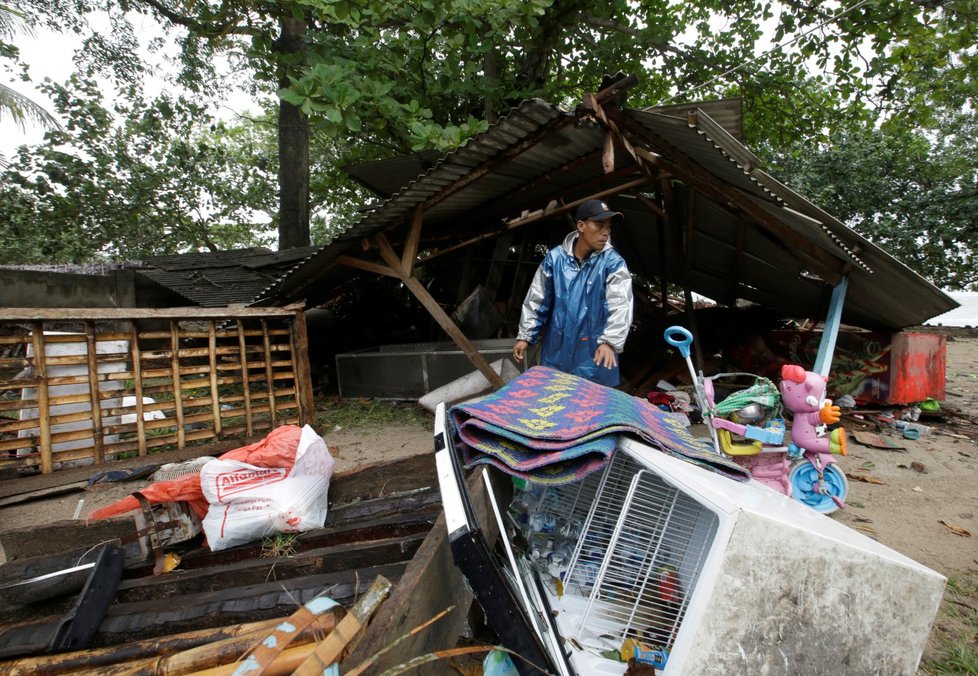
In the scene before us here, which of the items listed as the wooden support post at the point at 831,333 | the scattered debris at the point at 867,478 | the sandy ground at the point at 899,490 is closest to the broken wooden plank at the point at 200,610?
the sandy ground at the point at 899,490

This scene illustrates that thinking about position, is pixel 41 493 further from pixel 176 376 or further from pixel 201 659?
pixel 201 659

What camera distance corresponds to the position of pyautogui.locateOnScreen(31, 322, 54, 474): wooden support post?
3.75m

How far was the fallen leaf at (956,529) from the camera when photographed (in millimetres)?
2984

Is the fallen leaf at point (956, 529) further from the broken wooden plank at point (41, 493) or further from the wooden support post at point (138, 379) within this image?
the broken wooden plank at point (41, 493)

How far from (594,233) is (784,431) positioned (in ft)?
5.47

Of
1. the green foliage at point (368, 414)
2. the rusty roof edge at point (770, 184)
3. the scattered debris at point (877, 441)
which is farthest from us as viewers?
the green foliage at point (368, 414)

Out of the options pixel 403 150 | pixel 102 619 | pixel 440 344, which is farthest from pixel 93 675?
pixel 403 150

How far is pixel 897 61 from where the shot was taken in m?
7.90

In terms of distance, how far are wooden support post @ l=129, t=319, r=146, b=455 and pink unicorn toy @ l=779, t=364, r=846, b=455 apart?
491 centimetres

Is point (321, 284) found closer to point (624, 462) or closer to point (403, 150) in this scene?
point (403, 150)

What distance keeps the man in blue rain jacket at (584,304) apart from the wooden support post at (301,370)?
2.57m

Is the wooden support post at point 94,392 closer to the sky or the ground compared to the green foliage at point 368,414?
closer to the sky

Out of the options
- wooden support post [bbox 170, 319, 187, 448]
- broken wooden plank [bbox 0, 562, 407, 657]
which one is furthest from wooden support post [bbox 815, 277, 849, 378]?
wooden support post [bbox 170, 319, 187, 448]

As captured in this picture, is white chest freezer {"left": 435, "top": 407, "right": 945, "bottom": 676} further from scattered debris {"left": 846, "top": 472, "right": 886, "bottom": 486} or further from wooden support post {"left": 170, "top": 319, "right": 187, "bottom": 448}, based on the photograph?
wooden support post {"left": 170, "top": 319, "right": 187, "bottom": 448}
